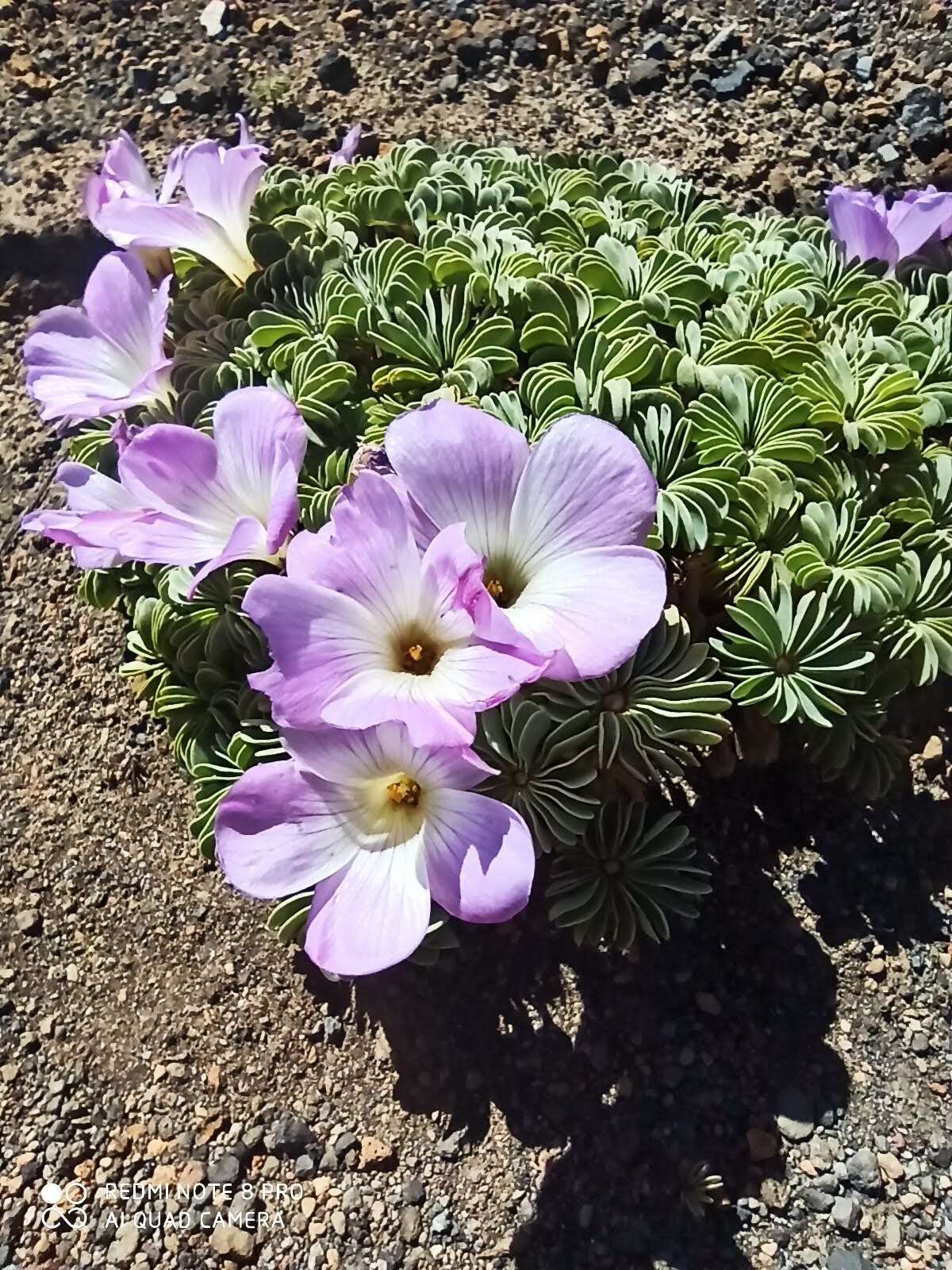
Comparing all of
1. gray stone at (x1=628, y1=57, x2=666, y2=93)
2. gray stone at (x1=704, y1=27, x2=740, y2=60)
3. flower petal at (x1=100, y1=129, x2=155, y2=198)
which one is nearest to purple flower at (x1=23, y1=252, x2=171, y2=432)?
flower petal at (x1=100, y1=129, x2=155, y2=198)

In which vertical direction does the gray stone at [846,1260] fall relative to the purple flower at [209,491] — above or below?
below

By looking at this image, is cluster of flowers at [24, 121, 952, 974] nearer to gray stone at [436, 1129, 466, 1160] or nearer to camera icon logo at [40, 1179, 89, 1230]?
gray stone at [436, 1129, 466, 1160]

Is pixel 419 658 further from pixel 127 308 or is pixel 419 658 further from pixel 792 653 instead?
pixel 127 308

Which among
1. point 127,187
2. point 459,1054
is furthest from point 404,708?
point 127,187

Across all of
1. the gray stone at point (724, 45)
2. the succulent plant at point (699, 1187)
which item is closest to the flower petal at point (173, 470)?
the succulent plant at point (699, 1187)

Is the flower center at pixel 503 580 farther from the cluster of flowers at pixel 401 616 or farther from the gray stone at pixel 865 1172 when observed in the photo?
the gray stone at pixel 865 1172

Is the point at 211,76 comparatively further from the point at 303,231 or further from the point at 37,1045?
the point at 37,1045
